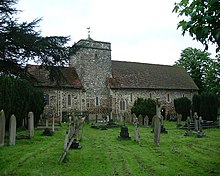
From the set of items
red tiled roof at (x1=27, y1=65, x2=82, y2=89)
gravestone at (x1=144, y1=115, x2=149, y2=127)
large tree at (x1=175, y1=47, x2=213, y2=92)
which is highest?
large tree at (x1=175, y1=47, x2=213, y2=92)

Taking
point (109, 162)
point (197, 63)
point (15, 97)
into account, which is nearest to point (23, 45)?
point (15, 97)

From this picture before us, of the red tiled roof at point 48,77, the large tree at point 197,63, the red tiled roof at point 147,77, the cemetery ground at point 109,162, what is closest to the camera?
the cemetery ground at point 109,162

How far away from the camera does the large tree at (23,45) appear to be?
59.5ft

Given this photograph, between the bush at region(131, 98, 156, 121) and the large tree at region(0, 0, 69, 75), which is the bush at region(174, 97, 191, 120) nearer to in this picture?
the bush at region(131, 98, 156, 121)

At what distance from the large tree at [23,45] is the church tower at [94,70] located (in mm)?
10452

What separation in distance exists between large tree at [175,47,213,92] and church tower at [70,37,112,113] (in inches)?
840

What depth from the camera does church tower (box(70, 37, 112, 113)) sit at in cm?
3158

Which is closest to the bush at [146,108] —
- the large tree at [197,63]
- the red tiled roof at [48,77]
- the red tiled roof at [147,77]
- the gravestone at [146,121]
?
the gravestone at [146,121]

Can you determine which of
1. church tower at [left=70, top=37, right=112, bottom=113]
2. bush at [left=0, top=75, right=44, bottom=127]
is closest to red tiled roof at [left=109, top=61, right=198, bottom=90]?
church tower at [left=70, top=37, right=112, bottom=113]

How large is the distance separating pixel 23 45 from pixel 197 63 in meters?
37.8

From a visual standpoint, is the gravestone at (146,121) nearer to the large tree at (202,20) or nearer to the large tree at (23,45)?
the large tree at (23,45)

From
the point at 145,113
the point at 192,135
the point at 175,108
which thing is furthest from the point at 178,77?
the point at 192,135

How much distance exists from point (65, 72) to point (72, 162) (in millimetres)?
25002

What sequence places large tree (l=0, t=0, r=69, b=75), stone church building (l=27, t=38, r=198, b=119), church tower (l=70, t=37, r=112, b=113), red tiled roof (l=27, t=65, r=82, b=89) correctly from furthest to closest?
church tower (l=70, t=37, r=112, b=113)
stone church building (l=27, t=38, r=198, b=119)
red tiled roof (l=27, t=65, r=82, b=89)
large tree (l=0, t=0, r=69, b=75)
